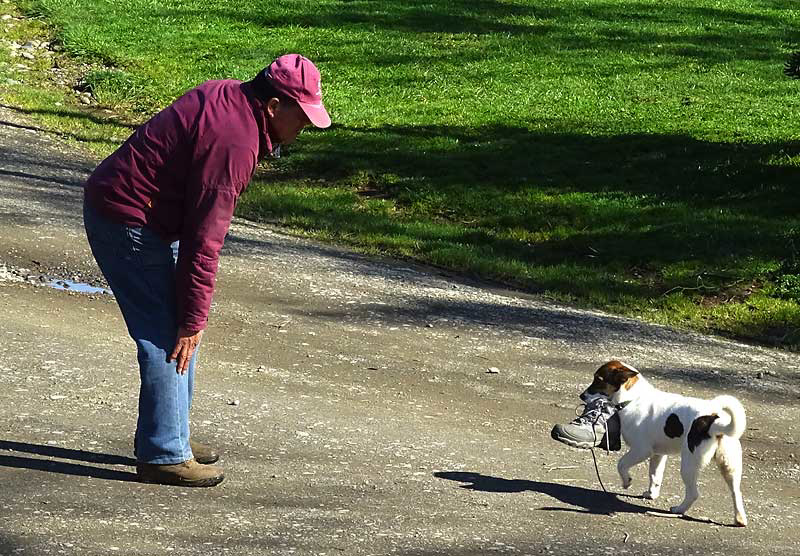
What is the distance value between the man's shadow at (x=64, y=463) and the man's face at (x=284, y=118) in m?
1.76

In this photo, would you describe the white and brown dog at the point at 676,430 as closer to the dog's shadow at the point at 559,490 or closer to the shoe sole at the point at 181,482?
the dog's shadow at the point at 559,490

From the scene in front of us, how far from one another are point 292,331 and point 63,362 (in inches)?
77.5

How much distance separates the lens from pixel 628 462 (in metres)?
6.01

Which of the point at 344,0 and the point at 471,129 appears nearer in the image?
the point at 471,129

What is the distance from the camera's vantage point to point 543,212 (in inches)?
572

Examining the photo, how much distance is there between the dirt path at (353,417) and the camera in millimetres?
5367

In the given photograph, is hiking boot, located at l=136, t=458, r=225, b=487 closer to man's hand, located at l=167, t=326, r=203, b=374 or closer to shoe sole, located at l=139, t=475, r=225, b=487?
shoe sole, located at l=139, t=475, r=225, b=487

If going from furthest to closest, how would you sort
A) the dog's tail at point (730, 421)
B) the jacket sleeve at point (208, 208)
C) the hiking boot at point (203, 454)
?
the hiking boot at point (203, 454) < the dog's tail at point (730, 421) < the jacket sleeve at point (208, 208)

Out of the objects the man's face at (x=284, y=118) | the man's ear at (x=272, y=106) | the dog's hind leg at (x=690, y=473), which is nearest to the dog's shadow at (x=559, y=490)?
the dog's hind leg at (x=690, y=473)

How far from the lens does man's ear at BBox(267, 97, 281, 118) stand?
501cm

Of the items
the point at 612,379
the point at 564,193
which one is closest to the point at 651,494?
the point at 612,379

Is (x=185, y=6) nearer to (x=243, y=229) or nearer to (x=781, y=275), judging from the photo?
(x=243, y=229)

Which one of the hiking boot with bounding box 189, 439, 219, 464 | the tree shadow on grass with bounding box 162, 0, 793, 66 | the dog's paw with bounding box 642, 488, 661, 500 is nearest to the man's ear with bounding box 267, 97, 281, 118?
the hiking boot with bounding box 189, 439, 219, 464

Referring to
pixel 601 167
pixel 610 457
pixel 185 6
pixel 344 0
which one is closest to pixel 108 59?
pixel 185 6
